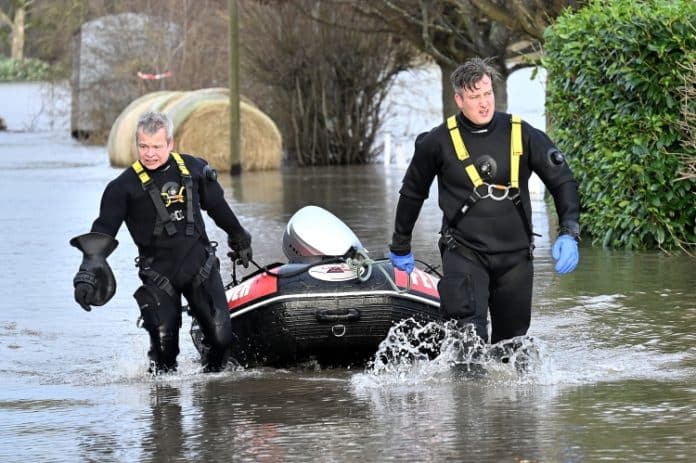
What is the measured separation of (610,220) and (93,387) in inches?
275

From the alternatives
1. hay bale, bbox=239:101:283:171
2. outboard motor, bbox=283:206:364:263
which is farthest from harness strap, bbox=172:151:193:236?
hay bale, bbox=239:101:283:171

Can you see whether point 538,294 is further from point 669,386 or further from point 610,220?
point 669,386

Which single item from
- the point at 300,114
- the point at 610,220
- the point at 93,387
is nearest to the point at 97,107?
the point at 300,114

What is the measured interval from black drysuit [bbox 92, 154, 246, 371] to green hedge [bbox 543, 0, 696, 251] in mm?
5628

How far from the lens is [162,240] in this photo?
27.3 ft

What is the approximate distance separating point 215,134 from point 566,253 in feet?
77.1

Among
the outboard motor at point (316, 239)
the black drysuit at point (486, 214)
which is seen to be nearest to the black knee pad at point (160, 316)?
the outboard motor at point (316, 239)

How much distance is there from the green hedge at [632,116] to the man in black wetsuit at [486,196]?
531 centimetres

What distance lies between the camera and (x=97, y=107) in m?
45.4

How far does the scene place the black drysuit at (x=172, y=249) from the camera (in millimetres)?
8305

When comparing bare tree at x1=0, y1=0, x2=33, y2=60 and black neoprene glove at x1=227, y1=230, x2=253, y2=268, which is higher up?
bare tree at x1=0, y1=0, x2=33, y2=60

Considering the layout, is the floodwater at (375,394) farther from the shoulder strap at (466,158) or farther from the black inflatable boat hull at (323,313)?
the shoulder strap at (466,158)

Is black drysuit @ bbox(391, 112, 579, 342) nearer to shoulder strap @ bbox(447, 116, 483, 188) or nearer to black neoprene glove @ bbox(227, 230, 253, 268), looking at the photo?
shoulder strap @ bbox(447, 116, 483, 188)

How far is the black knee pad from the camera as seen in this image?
838 centimetres
